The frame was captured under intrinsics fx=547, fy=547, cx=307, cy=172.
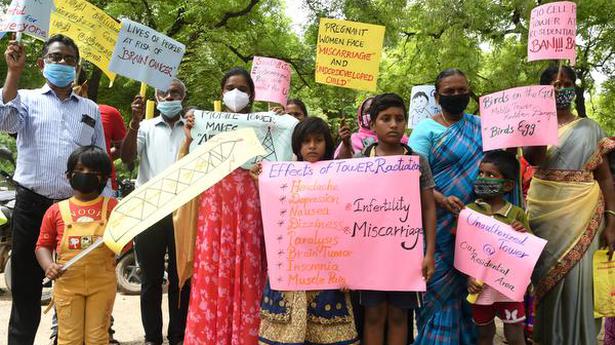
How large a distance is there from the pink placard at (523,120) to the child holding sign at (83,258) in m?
2.49

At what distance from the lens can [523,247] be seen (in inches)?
127

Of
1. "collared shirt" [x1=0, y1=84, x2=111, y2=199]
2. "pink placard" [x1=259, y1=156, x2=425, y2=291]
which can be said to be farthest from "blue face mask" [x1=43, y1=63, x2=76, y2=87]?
"pink placard" [x1=259, y1=156, x2=425, y2=291]

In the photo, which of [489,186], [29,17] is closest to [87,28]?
[29,17]

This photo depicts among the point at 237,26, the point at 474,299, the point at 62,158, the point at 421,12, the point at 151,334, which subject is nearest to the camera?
the point at 474,299

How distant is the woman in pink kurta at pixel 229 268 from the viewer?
11.1ft

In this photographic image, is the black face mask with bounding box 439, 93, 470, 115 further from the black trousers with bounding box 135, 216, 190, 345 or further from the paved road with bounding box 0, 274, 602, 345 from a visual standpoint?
the paved road with bounding box 0, 274, 602, 345

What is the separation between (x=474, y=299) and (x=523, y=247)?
0.46m

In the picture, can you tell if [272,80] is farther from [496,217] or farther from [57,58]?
[496,217]

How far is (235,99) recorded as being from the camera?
360cm

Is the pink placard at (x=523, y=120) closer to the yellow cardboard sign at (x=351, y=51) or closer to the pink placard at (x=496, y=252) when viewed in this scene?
the pink placard at (x=496, y=252)

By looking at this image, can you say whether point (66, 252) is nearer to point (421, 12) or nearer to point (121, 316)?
point (121, 316)

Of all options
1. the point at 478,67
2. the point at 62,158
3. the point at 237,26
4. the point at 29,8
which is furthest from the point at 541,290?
the point at 237,26

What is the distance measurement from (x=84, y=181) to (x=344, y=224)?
5.29 ft

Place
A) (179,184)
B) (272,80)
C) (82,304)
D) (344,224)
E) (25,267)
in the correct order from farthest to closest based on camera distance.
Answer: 1. (272,80)
2. (25,267)
3. (82,304)
4. (344,224)
5. (179,184)
